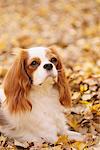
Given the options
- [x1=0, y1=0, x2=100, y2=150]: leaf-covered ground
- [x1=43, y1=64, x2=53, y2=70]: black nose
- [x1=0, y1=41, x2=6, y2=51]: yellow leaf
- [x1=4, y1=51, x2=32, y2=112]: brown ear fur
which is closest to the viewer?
[x1=43, y1=64, x2=53, y2=70]: black nose

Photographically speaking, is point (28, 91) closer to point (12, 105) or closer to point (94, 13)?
point (12, 105)

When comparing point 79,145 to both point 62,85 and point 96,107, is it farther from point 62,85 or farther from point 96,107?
point 96,107

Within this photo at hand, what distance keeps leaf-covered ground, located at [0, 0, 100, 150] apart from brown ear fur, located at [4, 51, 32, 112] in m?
0.35

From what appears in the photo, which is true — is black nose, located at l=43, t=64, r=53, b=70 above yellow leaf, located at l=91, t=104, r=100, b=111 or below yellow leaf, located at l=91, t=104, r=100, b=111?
above

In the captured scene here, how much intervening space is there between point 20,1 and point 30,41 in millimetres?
3763

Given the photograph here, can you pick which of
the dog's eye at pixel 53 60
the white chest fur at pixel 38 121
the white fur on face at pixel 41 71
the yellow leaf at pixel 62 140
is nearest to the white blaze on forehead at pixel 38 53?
the white fur on face at pixel 41 71

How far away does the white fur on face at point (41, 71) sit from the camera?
4477mm

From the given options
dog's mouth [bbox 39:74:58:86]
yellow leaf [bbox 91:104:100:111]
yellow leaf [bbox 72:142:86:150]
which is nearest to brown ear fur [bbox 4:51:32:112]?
dog's mouth [bbox 39:74:58:86]

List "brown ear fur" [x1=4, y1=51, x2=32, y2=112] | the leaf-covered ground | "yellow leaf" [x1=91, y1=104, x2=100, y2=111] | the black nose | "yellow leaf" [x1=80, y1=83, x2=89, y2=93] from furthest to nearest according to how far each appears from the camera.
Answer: "yellow leaf" [x1=80, y1=83, x2=89, y2=93] → "yellow leaf" [x1=91, y1=104, x2=100, y2=111] → the leaf-covered ground → "brown ear fur" [x1=4, y1=51, x2=32, y2=112] → the black nose

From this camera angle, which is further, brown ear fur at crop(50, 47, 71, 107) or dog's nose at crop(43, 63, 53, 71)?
brown ear fur at crop(50, 47, 71, 107)

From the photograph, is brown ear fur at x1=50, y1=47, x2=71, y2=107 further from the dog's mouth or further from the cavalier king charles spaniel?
the dog's mouth

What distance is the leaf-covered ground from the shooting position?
522 centimetres

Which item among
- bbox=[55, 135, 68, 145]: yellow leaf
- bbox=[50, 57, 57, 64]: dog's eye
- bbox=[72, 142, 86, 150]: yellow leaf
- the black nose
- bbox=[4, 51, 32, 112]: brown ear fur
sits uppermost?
bbox=[50, 57, 57, 64]: dog's eye

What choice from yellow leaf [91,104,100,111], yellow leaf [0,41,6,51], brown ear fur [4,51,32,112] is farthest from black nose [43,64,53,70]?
yellow leaf [0,41,6,51]
